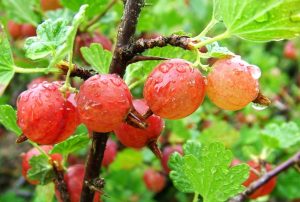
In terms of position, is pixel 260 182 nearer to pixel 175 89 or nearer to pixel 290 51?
pixel 175 89

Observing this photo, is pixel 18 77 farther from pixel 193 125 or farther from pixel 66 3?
pixel 66 3

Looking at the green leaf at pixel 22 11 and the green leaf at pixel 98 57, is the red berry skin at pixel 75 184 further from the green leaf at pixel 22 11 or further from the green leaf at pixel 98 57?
the green leaf at pixel 22 11

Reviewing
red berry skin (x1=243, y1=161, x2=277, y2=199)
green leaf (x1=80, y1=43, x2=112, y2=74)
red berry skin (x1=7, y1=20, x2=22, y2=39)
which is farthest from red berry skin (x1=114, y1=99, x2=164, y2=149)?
red berry skin (x1=7, y1=20, x2=22, y2=39)

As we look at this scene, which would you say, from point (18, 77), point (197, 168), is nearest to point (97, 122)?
point (197, 168)

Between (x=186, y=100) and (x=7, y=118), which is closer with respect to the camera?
(x=186, y=100)

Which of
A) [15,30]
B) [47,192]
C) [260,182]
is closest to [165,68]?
[47,192]

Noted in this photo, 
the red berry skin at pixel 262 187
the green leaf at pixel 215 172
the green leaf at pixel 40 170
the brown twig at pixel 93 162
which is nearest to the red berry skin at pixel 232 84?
→ the green leaf at pixel 215 172

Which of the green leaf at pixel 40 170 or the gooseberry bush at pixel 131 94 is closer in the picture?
the gooseberry bush at pixel 131 94
